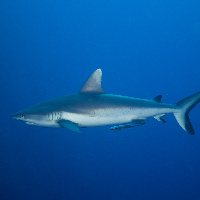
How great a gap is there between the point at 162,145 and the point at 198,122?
458 centimetres

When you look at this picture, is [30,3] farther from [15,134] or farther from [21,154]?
[21,154]

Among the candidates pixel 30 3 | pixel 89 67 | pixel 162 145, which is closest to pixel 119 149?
pixel 162 145

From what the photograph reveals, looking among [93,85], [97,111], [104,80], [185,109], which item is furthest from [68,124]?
[104,80]

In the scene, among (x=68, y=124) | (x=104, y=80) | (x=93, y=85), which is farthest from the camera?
(x=104, y=80)

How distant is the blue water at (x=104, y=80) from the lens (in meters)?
13.0

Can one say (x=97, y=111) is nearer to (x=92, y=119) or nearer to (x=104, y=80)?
(x=92, y=119)

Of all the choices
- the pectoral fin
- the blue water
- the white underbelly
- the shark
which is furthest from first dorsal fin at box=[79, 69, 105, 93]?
the blue water

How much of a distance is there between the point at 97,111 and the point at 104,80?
24639mm

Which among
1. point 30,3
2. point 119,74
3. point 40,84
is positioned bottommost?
point 40,84

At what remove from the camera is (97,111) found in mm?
4250

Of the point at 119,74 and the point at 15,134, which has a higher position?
the point at 119,74

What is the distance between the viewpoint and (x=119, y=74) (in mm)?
31453

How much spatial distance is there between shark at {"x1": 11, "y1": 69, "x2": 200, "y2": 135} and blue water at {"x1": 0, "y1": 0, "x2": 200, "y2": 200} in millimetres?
9416

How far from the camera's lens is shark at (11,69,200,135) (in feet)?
13.9
